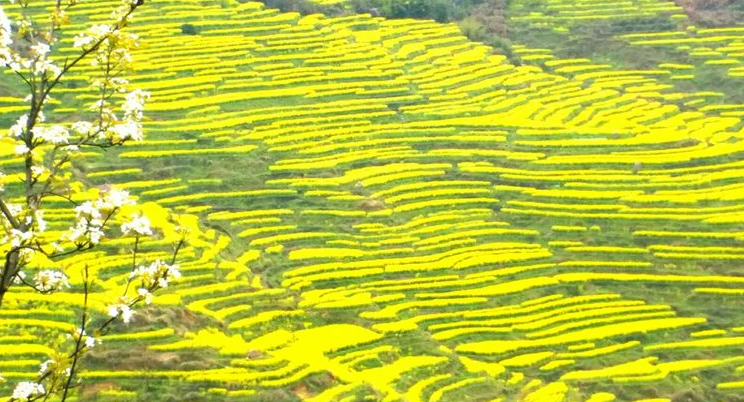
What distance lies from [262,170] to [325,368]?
56.4ft

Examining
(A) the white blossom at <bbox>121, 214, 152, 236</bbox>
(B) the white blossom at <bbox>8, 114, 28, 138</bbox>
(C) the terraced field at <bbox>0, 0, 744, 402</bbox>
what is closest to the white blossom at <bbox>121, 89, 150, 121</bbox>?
(B) the white blossom at <bbox>8, 114, 28, 138</bbox>

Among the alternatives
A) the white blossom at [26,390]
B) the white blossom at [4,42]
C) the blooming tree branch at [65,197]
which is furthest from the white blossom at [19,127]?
the white blossom at [26,390]

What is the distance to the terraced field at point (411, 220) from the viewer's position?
26.3m

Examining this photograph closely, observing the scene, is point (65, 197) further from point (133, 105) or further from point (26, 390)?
point (26, 390)

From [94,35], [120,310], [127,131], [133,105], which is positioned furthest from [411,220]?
[120,310]

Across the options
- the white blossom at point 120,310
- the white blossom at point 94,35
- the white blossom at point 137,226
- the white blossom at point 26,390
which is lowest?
the white blossom at point 26,390

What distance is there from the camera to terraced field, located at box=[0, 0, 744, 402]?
26.3m

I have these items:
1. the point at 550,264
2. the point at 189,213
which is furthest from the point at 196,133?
the point at 550,264

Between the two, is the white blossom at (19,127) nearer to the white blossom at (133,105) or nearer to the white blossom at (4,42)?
the white blossom at (4,42)

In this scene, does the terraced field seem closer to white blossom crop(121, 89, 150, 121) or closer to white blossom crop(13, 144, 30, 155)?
white blossom crop(121, 89, 150, 121)

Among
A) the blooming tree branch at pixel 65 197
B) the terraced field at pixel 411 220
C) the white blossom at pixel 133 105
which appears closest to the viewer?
the blooming tree branch at pixel 65 197

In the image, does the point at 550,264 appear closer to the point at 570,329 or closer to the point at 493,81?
the point at 570,329

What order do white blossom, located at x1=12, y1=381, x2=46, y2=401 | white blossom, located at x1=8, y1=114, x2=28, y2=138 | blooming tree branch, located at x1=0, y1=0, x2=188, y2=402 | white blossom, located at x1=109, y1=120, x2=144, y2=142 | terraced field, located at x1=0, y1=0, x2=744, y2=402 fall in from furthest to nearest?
terraced field, located at x1=0, y1=0, x2=744, y2=402, white blossom, located at x1=109, y1=120, x2=144, y2=142, white blossom, located at x1=8, y1=114, x2=28, y2=138, blooming tree branch, located at x1=0, y1=0, x2=188, y2=402, white blossom, located at x1=12, y1=381, x2=46, y2=401

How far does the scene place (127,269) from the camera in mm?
30328
